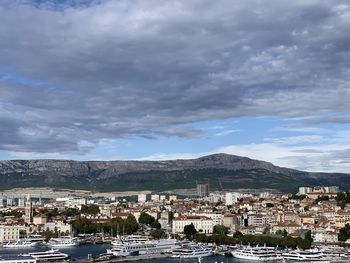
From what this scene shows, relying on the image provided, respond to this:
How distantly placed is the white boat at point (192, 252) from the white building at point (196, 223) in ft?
41.7

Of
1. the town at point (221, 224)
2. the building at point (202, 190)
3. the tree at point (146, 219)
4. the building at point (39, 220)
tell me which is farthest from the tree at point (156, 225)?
the building at point (202, 190)

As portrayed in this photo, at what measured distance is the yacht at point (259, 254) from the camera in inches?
1170

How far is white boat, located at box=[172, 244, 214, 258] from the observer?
31422 mm

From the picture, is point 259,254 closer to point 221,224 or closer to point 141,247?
point 141,247

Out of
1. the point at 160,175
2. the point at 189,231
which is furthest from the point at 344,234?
the point at 160,175

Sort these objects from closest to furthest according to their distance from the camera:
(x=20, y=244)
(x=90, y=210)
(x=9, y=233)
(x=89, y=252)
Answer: (x=89, y=252), (x=20, y=244), (x=9, y=233), (x=90, y=210)

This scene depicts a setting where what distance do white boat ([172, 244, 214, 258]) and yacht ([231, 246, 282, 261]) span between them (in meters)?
1.64

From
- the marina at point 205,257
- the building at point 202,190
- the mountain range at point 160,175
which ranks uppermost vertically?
the mountain range at point 160,175

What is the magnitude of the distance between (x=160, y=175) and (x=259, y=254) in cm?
9325

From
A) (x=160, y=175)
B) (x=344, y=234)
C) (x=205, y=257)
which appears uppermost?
(x=160, y=175)

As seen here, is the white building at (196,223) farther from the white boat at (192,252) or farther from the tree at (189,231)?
the white boat at (192,252)

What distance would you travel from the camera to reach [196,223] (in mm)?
46406

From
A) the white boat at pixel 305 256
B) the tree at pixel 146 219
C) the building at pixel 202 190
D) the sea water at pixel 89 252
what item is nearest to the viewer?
the white boat at pixel 305 256

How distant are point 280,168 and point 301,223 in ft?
287
